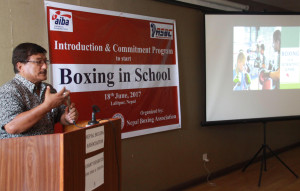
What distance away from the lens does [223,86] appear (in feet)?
13.0

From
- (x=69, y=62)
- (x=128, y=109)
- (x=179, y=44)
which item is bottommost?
(x=128, y=109)

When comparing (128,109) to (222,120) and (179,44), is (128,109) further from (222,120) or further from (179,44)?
(222,120)

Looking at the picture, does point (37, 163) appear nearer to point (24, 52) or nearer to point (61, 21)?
point (24, 52)

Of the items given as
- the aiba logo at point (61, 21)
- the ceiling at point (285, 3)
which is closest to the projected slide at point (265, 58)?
the ceiling at point (285, 3)

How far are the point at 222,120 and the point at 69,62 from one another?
2204 millimetres

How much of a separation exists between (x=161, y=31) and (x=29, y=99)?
198 centimetres

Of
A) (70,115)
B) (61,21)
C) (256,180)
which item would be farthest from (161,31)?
(256,180)

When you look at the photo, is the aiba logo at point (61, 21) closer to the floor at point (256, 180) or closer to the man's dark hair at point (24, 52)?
the man's dark hair at point (24, 52)

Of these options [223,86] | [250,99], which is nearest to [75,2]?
[223,86]

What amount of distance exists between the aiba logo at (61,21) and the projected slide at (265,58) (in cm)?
225

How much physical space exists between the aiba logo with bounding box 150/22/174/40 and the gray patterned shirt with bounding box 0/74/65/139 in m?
1.67

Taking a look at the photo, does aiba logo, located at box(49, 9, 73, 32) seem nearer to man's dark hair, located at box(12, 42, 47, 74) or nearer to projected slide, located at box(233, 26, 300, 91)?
man's dark hair, located at box(12, 42, 47, 74)

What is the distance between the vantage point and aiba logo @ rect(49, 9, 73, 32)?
98.3 inches

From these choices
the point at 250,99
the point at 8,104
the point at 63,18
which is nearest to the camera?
the point at 8,104
